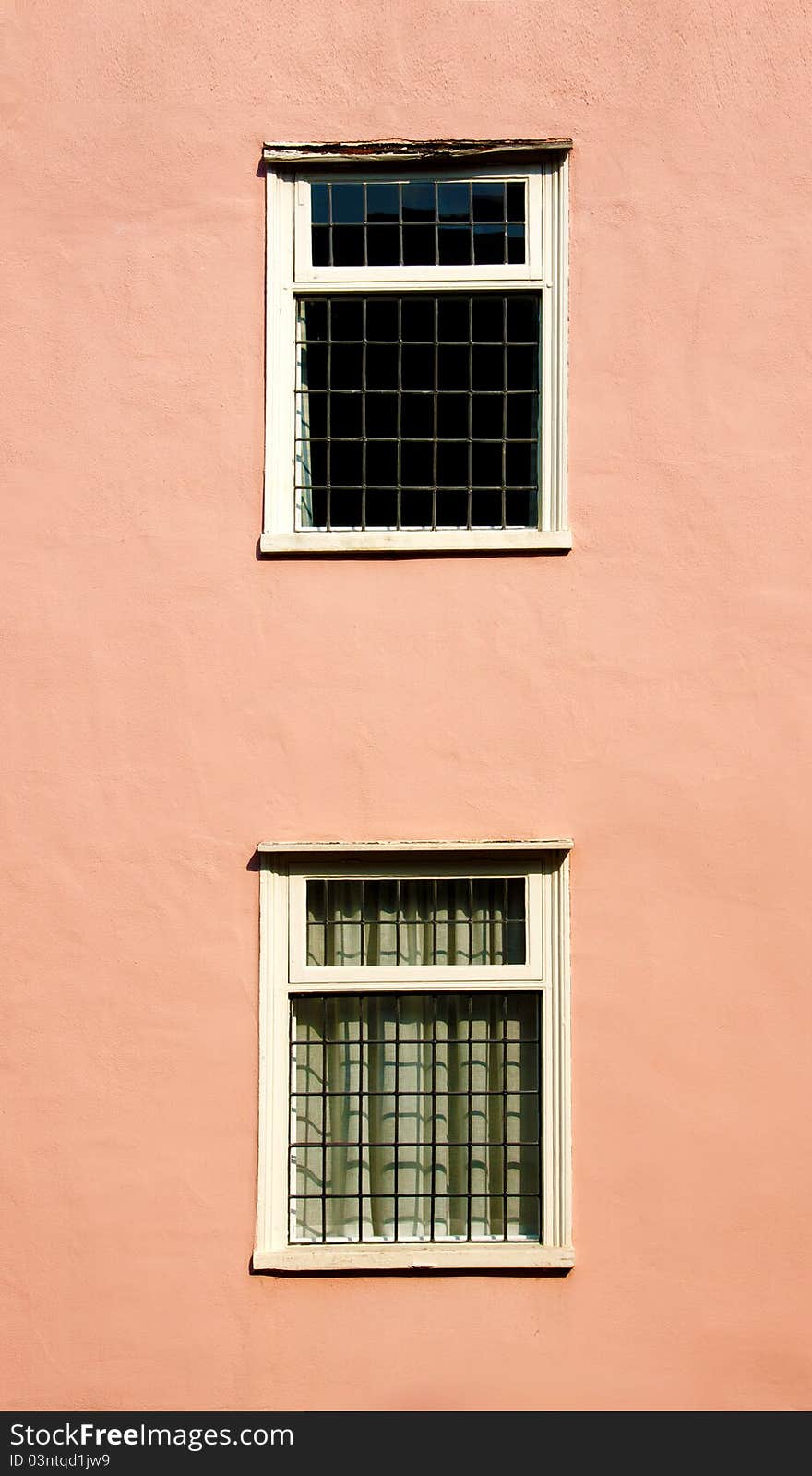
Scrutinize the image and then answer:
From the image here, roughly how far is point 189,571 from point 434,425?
143 centimetres

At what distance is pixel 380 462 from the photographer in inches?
265

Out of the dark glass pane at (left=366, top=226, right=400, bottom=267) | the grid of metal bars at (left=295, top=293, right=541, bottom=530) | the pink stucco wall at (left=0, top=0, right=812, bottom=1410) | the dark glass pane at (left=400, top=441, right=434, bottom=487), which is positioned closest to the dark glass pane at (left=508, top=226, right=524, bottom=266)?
the grid of metal bars at (left=295, top=293, right=541, bottom=530)

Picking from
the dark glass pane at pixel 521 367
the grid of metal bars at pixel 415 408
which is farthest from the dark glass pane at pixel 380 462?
the dark glass pane at pixel 521 367

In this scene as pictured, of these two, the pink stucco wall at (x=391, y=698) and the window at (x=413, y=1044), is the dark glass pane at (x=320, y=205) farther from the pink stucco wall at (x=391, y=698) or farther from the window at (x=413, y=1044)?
the window at (x=413, y=1044)

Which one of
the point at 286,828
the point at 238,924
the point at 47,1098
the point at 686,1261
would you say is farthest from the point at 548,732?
the point at 47,1098

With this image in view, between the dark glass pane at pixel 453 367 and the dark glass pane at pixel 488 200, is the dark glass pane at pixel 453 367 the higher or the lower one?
the lower one

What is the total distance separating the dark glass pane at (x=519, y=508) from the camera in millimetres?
6633

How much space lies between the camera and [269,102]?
6.60 meters

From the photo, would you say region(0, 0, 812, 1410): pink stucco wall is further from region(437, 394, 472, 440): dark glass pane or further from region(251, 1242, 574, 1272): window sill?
region(437, 394, 472, 440): dark glass pane

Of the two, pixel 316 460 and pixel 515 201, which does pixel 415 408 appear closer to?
pixel 316 460

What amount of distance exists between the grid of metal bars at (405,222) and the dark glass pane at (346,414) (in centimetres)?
66

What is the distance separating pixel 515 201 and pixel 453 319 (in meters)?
0.66

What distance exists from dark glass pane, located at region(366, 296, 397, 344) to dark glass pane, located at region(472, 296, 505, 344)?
1.33 ft

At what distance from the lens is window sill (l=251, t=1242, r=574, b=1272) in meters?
6.08
